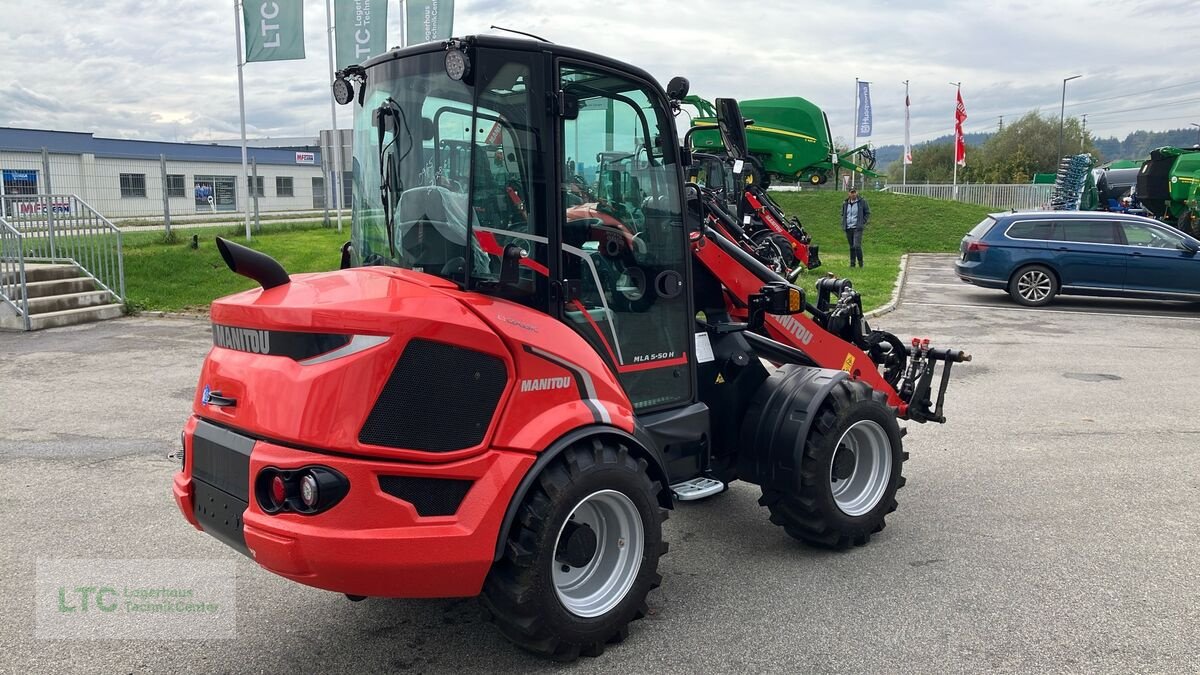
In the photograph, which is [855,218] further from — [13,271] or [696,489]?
[696,489]

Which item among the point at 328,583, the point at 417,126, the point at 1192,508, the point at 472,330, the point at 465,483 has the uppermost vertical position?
the point at 417,126

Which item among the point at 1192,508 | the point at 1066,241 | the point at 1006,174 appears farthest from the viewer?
the point at 1006,174

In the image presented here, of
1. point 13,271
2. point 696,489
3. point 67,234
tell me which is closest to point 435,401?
point 696,489

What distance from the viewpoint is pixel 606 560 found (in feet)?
12.0

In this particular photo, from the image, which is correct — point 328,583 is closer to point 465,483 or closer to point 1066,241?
point 465,483

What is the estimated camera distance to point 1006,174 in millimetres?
62125

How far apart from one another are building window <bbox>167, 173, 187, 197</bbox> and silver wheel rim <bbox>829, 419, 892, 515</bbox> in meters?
17.0

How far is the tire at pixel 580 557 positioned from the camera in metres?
3.22

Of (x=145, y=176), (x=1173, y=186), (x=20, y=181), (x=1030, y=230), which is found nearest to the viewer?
(x=1030, y=230)

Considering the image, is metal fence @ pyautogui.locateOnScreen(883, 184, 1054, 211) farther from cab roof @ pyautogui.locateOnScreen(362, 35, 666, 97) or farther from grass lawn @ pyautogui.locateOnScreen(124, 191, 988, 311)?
cab roof @ pyautogui.locateOnScreen(362, 35, 666, 97)

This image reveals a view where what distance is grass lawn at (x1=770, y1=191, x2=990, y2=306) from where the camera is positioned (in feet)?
81.5

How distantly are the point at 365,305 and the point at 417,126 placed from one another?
0.89m

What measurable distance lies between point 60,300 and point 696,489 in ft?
39.3

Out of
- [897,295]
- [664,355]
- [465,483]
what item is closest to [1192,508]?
[664,355]
